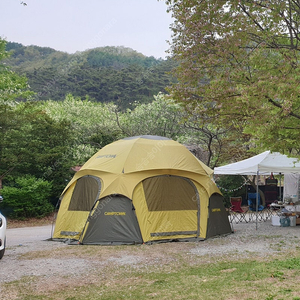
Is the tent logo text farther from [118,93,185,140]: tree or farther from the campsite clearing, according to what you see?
[118,93,185,140]: tree

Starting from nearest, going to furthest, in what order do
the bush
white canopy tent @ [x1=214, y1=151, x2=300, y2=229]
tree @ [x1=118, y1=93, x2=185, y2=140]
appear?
white canopy tent @ [x1=214, y1=151, x2=300, y2=229]
the bush
tree @ [x1=118, y1=93, x2=185, y2=140]

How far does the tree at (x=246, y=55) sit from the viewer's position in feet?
28.3

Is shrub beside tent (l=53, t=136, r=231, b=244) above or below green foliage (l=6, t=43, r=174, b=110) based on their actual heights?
below

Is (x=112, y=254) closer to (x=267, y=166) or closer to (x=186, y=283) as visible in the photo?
Result: (x=186, y=283)

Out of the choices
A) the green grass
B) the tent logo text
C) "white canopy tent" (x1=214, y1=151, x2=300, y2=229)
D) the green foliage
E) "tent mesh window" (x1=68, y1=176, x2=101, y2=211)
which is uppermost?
the green foliage

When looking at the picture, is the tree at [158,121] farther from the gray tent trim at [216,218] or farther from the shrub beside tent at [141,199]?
the shrub beside tent at [141,199]

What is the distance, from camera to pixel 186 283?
5473 mm

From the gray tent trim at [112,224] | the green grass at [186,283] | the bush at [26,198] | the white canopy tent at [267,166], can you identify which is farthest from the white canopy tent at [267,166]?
the bush at [26,198]

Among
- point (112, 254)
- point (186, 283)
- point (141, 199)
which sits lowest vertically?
point (112, 254)

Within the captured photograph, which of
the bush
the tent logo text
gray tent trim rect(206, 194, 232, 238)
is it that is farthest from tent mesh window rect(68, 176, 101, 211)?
the bush

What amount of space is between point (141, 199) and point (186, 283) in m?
4.35

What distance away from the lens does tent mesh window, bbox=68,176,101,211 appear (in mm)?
9930

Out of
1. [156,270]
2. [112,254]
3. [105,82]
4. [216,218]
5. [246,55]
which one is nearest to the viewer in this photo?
[156,270]

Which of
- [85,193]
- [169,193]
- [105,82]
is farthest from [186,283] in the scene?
[105,82]
